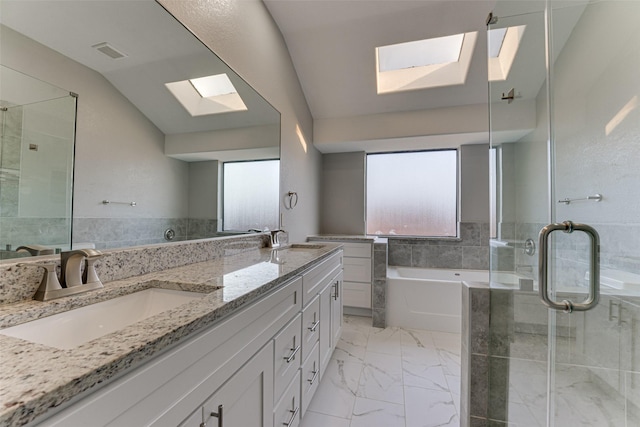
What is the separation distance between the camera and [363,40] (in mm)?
2410

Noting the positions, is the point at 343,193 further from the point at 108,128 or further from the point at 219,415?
the point at 219,415

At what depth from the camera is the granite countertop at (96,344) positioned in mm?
362

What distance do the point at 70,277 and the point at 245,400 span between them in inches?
26.7

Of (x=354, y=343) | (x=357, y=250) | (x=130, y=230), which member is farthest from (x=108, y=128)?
(x=357, y=250)

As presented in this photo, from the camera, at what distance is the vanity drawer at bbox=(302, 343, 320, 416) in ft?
4.59

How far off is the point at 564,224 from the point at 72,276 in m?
1.80

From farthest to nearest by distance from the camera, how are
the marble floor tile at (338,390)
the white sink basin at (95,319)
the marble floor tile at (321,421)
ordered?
the marble floor tile at (338,390), the marble floor tile at (321,421), the white sink basin at (95,319)

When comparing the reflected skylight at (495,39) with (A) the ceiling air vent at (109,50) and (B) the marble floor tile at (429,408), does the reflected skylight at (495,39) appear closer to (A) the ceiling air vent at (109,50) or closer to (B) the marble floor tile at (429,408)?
(A) the ceiling air vent at (109,50)

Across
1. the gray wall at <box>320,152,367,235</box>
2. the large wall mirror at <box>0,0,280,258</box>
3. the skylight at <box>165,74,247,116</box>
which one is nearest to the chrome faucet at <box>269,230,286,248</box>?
the large wall mirror at <box>0,0,280,258</box>

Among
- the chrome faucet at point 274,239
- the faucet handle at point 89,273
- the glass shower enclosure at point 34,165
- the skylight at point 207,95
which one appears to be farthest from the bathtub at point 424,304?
the glass shower enclosure at point 34,165

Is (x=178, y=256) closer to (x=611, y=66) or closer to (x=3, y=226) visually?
(x=3, y=226)

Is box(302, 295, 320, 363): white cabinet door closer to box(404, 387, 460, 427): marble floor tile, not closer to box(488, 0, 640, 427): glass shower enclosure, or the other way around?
box(404, 387, 460, 427): marble floor tile

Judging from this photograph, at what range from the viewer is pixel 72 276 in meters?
0.80

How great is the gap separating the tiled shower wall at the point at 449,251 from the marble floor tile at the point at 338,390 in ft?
5.99
